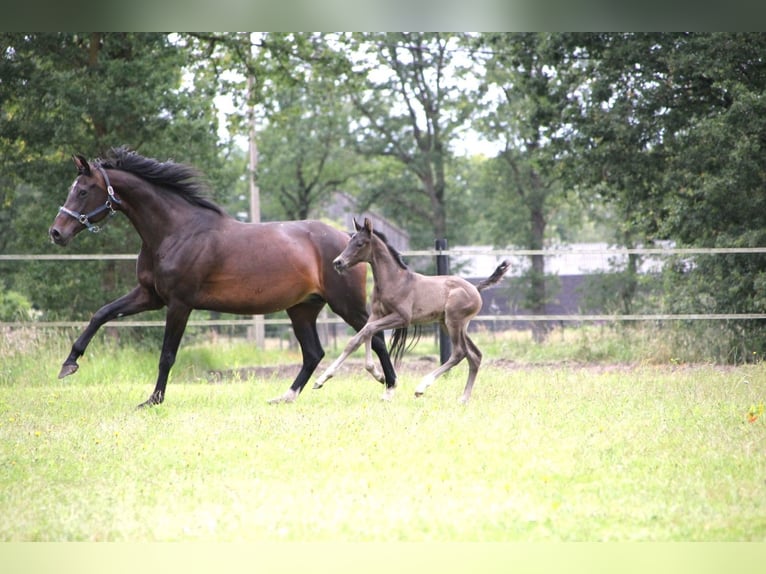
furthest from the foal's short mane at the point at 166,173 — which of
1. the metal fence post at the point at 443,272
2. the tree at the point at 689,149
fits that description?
the tree at the point at 689,149

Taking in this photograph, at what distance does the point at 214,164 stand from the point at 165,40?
7.59 feet

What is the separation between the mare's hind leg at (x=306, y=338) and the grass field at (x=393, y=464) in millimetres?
184

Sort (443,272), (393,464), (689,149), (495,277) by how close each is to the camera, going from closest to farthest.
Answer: (393,464) → (495,277) → (443,272) → (689,149)

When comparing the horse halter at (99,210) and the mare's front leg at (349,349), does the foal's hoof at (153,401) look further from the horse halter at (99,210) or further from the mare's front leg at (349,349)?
the horse halter at (99,210)

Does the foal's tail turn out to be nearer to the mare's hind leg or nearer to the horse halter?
the mare's hind leg

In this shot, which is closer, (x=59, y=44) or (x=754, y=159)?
(x=754, y=159)

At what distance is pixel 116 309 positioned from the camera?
7945 mm

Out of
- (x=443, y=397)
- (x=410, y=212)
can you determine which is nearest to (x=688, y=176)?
(x=443, y=397)

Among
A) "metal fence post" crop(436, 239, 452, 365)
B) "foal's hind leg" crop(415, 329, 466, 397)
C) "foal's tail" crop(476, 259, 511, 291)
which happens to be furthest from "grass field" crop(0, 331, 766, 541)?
"metal fence post" crop(436, 239, 452, 365)

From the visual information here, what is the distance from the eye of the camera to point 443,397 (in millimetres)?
8016

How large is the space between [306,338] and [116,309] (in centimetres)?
164

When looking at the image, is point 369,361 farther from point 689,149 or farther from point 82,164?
point 689,149

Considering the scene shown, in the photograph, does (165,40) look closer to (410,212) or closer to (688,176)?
(688,176)

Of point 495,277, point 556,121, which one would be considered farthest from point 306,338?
point 556,121
